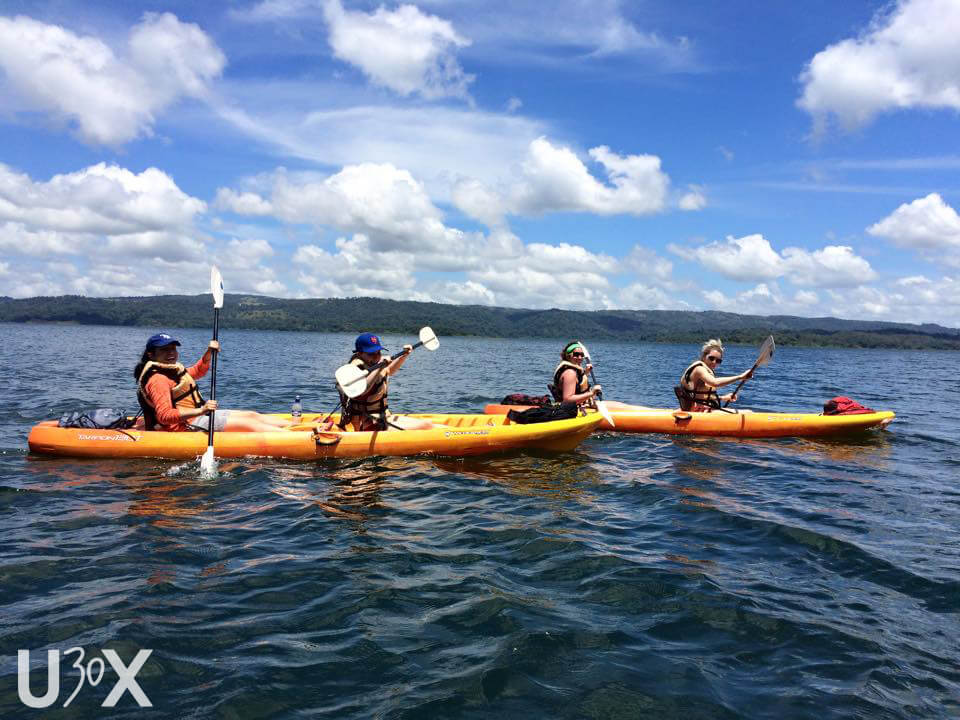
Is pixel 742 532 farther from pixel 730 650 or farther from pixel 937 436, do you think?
pixel 937 436

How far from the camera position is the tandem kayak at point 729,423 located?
41.6ft

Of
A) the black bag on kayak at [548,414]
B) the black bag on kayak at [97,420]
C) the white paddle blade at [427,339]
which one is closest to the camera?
the black bag on kayak at [97,420]

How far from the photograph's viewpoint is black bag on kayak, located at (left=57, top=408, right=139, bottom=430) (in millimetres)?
9562

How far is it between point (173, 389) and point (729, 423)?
1100 cm

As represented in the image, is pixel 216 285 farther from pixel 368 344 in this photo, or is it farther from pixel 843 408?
pixel 843 408

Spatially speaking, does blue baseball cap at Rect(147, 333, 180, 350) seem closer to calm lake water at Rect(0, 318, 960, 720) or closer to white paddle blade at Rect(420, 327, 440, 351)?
calm lake water at Rect(0, 318, 960, 720)

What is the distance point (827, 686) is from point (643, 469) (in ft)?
19.6

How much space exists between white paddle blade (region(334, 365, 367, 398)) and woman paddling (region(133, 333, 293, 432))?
1.82m

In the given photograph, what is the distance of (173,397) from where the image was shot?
30.8ft

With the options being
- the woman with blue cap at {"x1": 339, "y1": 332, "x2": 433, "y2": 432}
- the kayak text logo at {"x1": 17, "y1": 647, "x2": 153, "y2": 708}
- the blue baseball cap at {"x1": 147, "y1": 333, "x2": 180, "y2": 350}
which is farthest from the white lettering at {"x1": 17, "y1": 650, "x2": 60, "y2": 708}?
the woman with blue cap at {"x1": 339, "y1": 332, "x2": 433, "y2": 432}

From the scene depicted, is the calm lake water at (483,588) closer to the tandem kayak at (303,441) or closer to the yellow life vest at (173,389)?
the tandem kayak at (303,441)

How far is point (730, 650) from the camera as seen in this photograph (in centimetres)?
425

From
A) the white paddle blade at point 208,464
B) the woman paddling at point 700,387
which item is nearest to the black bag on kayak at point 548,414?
the woman paddling at point 700,387

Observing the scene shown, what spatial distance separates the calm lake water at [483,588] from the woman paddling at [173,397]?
2.72 ft
